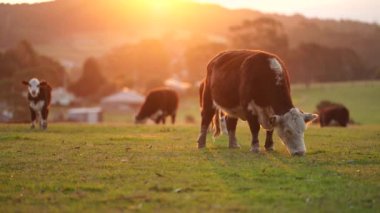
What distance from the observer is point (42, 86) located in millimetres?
27453

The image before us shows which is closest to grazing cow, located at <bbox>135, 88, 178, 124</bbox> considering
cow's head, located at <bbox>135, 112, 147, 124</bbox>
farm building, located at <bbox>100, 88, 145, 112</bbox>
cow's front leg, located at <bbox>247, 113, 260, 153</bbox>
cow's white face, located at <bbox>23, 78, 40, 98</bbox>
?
cow's head, located at <bbox>135, 112, 147, 124</bbox>

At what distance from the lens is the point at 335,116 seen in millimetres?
41562

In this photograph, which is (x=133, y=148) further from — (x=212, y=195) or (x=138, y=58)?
(x=138, y=58)

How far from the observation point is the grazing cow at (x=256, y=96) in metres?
13.8

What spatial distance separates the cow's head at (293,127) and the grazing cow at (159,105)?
25068mm

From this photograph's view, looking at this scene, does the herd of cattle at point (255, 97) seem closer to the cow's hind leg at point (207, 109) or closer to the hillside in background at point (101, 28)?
the cow's hind leg at point (207, 109)

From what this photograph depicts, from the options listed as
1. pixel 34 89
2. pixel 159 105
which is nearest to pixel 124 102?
pixel 159 105

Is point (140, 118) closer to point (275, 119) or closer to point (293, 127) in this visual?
point (275, 119)

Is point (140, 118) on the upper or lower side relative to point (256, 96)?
lower

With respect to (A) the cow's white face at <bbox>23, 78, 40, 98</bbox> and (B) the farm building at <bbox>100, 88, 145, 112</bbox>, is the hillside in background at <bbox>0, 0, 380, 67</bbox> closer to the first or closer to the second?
(A) the cow's white face at <bbox>23, 78, 40, 98</bbox>

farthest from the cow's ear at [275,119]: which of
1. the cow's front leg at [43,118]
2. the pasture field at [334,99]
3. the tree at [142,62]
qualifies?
the tree at [142,62]

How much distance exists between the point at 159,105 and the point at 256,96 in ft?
80.8

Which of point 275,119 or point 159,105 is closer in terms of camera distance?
point 275,119

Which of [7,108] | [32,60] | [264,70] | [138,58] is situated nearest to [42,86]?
[264,70]
